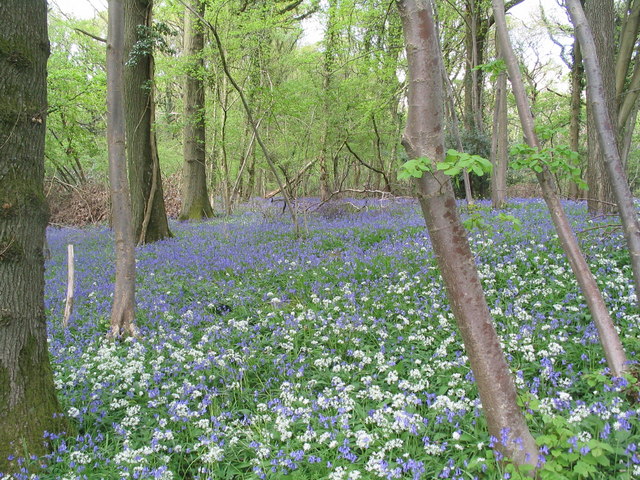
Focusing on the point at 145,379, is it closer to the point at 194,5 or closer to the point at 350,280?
the point at 350,280

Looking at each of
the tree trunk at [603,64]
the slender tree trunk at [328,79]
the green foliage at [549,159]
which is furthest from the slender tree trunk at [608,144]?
the slender tree trunk at [328,79]

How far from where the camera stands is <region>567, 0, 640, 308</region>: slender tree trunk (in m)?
3.31

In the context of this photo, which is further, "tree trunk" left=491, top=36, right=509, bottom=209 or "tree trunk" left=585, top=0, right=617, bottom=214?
"tree trunk" left=491, top=36, right=509, bottom=209

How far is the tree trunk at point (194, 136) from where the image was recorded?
601 inches

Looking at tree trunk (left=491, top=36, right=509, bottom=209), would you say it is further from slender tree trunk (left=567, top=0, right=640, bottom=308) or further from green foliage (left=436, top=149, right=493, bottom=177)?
green foliage (left=436, top=149, right=493, bottom=177)

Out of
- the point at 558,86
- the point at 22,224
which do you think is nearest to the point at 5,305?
the point at 22,224

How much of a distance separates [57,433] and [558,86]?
35420 mm

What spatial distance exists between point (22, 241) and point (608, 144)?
472cm

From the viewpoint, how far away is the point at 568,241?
345cm

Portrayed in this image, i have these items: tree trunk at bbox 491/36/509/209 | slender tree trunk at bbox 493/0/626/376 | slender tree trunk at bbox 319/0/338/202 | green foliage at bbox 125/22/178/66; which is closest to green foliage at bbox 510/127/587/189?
slender tree trunk at bbox 493/0/626/376

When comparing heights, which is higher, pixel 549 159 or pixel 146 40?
pixel 146 40

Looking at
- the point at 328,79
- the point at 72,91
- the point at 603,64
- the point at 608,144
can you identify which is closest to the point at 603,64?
the point at 603,64

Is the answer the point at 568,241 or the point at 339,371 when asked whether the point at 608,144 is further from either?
the point at 339,371

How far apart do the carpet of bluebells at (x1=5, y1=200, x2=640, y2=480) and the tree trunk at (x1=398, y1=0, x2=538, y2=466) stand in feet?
0.55
